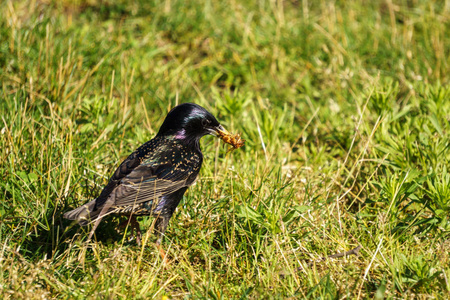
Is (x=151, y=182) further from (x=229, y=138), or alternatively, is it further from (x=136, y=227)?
(x=229, y=138)

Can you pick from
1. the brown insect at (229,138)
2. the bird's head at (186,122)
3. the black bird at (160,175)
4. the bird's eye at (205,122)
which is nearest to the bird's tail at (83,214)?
the black bird at (160,175)

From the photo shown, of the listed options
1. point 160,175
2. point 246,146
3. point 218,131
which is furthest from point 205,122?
point 246,146

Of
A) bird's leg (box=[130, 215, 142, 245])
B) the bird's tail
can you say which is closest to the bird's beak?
bird's leg (box=[130, 215, 142, 245])

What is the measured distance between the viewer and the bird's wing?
3527mm

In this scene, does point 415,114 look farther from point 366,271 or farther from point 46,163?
point 46,163

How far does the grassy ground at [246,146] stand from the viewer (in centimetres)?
329

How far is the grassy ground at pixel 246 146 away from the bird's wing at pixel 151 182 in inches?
11.9

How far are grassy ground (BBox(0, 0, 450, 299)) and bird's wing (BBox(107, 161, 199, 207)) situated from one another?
30 centimetres

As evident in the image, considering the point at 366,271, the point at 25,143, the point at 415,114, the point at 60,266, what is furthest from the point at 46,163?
the point at 415,114

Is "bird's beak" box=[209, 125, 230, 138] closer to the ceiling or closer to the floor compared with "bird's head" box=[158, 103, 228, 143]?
closer to the floor

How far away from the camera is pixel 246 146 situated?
4.93 meters

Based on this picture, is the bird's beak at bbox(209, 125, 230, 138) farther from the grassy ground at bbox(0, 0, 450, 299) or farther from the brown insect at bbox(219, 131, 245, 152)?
the grassy ground at bbox(0, 0, 450, 299)

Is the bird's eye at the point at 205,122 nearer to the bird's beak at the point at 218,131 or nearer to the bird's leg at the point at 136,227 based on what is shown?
the bird's beak at the point at 218,131

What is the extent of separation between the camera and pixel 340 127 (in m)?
5.29
